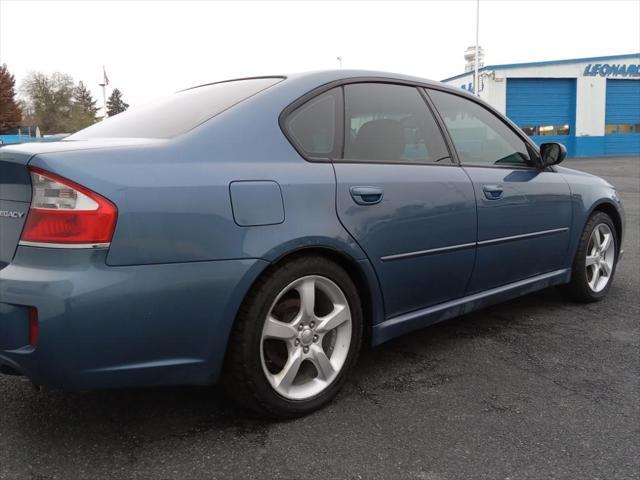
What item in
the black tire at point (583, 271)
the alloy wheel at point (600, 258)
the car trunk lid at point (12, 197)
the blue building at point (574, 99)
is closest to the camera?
the car trunk lid at point (12, 197)

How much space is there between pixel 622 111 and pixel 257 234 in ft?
126

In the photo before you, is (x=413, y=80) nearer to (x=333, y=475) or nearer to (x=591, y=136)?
(x=333, y=475)

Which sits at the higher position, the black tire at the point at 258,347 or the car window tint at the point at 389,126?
the car window tint at the point at 389,126

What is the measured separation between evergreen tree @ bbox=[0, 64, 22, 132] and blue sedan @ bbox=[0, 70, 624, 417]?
246 ft

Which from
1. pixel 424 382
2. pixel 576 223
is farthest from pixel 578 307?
pixel 424 382

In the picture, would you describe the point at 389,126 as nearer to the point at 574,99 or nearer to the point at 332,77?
the point at 332,77

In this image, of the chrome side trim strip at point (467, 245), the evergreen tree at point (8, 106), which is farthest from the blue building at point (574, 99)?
the evergreen tree at point (8, 106)

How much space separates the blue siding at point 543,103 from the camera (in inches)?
1277

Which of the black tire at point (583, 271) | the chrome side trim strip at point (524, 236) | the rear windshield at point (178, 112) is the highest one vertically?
the rear windshield at point (178, 112)

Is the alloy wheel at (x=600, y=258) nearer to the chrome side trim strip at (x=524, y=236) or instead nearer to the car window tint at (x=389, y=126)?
the chrome side trim strip at (x=524, y=236)

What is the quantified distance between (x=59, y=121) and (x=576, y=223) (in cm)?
7394

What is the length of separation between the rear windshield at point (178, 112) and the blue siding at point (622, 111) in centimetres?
3655

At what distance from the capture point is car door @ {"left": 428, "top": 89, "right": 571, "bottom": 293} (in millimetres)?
3104

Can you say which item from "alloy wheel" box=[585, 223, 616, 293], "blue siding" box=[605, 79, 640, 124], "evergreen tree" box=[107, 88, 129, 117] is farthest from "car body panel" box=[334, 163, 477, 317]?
"evergreen tree" box=[107, 88, 129, 117]
